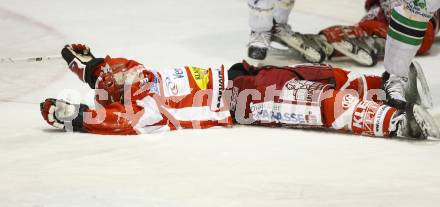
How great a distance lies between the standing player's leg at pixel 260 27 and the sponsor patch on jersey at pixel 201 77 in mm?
792

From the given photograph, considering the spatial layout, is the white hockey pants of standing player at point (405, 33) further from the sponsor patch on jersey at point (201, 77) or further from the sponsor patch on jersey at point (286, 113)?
the sponsor patch on jersey at point (201, 77)

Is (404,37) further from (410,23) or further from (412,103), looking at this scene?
(412,103)

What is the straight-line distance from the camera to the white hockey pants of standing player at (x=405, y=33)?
7.73 ft

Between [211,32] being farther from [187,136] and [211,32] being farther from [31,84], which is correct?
[187,136]

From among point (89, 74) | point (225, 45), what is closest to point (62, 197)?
point (89, 74)

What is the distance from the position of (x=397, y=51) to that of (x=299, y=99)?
42cm

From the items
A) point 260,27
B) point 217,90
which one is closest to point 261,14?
point 260,27

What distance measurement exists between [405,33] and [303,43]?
0.83 meters

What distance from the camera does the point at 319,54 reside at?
3.18 metres

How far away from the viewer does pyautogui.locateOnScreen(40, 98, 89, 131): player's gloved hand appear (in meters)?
2.13

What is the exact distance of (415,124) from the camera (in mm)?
2029

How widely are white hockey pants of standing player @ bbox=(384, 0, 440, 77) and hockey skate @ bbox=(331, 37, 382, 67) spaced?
2.34 feet

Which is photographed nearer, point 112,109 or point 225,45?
point 112,109

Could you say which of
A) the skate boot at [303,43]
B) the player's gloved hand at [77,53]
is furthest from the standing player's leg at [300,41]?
the player's gloved hand at [77,53]
